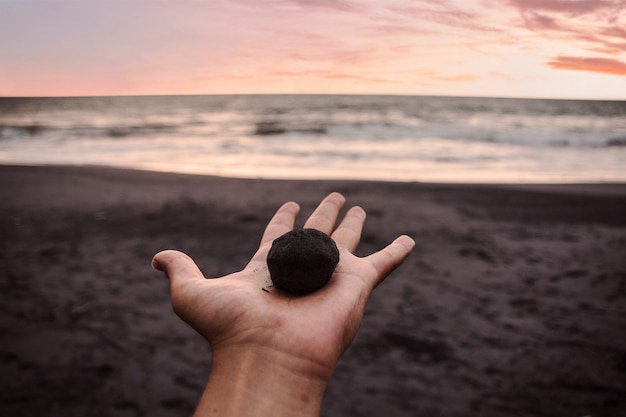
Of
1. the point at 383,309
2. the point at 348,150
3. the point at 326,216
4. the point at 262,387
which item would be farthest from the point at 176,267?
the point at 348,150

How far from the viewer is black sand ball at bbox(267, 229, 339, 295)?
2371mm

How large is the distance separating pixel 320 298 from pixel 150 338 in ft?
7.17

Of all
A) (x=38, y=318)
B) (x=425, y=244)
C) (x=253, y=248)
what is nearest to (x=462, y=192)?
(x=425, y=244)

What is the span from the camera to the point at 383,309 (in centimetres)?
440

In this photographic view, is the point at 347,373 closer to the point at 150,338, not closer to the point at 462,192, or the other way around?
the point at 150,338

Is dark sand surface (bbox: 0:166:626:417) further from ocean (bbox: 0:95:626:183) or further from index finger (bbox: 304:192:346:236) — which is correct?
ocean (bbox: 0:95:626:183)

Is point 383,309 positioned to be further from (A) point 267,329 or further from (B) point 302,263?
(A) point 267,329

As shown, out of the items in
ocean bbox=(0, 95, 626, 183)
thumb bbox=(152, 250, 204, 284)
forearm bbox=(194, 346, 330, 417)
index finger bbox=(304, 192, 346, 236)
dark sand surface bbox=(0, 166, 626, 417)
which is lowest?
ocean bbox=(0, 95, 626, 183)

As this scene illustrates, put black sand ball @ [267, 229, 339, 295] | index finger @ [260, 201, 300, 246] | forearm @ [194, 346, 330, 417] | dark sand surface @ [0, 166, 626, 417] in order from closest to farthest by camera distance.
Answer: forearm @ [194, 346, 330, 417]
black sand ball @ [267, 229, 339, 295]
index finger @ [260, 201, 300, 246]
dark sand surface @ [0, 166, 626, 417]

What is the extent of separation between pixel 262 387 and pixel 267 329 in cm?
26

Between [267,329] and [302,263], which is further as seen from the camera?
[302,263]

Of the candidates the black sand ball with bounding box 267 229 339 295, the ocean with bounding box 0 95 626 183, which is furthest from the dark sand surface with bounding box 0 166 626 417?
the ocean with bounding box 0 95 626 183

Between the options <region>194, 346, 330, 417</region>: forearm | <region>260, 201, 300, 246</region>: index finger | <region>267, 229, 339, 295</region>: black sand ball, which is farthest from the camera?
<region>260, 201, 300, 246</region>: index finger

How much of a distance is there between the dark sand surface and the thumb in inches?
46.7
